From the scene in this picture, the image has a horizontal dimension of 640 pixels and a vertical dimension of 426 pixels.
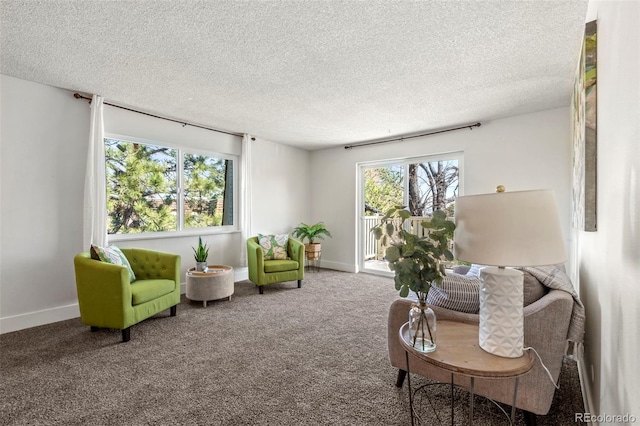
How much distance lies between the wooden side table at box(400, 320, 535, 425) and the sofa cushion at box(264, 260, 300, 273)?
2.92 meters

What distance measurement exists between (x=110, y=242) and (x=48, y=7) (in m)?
2.48

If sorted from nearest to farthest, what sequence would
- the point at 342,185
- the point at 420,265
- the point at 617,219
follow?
the point at 617,219 → the point at 420,265 → the point at 342,185

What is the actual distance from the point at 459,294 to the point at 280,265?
9.51 ft

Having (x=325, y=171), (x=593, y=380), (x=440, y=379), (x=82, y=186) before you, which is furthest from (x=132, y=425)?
(x=325, y=171)

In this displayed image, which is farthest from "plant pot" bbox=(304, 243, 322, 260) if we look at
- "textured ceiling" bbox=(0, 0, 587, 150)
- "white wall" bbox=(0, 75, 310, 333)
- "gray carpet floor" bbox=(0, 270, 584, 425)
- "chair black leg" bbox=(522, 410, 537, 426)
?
"chair black leg" bbox=(522, 410, 537, 426)

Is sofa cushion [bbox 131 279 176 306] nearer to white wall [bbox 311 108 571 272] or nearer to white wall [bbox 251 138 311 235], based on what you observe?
white wall [bbox 251 138 311 235]

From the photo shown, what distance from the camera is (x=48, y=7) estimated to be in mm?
1855

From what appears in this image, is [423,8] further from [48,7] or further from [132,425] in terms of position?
[132,425]

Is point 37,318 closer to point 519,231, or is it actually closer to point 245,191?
point 245,191

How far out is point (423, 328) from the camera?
1.32 meters

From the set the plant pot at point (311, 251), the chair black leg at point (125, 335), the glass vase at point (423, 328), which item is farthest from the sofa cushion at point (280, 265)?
the glass vase at point (423, 328)

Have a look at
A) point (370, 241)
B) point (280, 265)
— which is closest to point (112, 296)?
point (280, 265)

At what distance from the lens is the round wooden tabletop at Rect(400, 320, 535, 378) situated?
1.11 meters

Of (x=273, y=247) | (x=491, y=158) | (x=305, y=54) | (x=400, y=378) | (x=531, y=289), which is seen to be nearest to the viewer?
(x=531, y=289)
